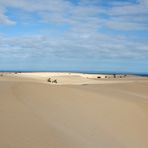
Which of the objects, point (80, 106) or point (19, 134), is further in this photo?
point (80, 106)

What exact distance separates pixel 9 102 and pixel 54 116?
1756 mm

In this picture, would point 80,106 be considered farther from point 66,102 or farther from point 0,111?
point 0,111

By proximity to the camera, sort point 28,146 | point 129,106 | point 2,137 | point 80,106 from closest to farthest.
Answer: point 28,146 → point 2,137 → point 80,106 → point 129,106

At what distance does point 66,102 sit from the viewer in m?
11.8

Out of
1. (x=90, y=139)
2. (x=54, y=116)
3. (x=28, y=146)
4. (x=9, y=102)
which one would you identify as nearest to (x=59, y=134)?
(x=90, y=139)

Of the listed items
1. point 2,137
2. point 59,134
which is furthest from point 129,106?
point 2,137

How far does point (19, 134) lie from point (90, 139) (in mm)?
1637

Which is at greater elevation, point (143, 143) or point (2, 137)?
point (2, 137)

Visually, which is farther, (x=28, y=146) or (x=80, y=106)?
(x=80, y=106)

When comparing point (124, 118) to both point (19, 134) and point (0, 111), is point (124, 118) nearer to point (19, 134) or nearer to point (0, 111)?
point (0, 111)

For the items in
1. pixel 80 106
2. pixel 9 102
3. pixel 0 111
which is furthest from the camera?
pixel 80 106

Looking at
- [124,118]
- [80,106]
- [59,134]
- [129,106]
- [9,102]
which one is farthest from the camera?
[129,106]

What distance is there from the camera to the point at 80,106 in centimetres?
1139

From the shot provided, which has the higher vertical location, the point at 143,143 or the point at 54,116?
the point at 54,116
